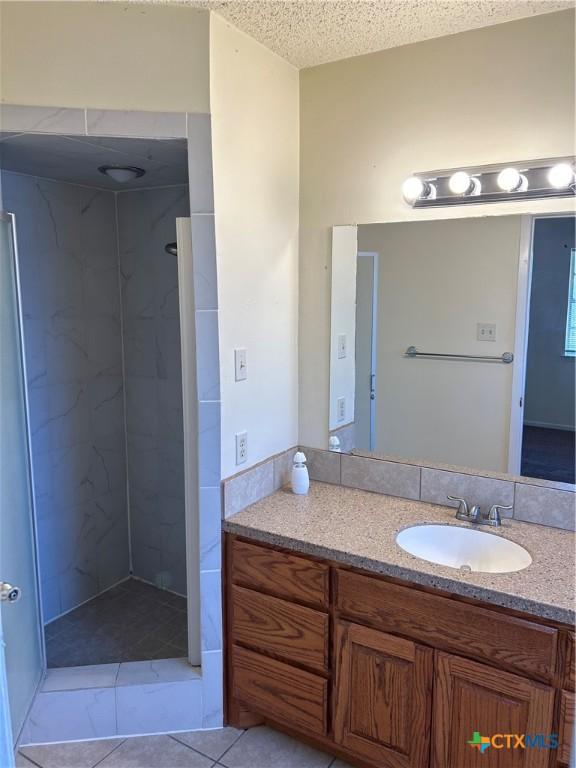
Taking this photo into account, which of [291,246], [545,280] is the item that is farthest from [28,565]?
[545,280]

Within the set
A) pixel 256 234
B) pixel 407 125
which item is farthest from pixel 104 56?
pixel 407 125

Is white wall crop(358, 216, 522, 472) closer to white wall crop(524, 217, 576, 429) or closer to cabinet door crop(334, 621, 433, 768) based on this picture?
white wall crop(524, 217, 576, 429)

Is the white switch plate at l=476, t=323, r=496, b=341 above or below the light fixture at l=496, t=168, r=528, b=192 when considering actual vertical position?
below

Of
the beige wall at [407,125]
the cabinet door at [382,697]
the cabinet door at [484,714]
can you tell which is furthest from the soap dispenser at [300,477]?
the cabinet door at [484,714]

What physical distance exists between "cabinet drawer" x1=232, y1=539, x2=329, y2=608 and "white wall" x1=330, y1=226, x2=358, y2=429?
636mm

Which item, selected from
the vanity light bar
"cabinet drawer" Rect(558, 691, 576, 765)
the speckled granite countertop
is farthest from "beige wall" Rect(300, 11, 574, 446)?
"cabinet drawer" Rect(558, 691, 576, 765)

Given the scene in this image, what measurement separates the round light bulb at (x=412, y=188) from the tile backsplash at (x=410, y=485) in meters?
0.98

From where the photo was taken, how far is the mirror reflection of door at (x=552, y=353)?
191 cm

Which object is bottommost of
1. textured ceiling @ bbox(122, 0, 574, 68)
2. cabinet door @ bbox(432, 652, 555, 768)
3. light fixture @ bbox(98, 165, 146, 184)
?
cabinet door @ bbox(432, 652, 555, 768)

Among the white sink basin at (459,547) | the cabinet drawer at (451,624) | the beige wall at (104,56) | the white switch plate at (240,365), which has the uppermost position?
the beige wall at (104,56)

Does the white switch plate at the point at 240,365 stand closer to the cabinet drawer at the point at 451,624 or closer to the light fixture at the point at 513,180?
the cabinet drawer at the point at 451,624

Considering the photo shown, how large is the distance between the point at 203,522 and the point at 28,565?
0.67 meters

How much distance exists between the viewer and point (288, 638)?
1.98 m

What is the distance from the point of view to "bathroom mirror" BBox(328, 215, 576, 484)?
1946mm
